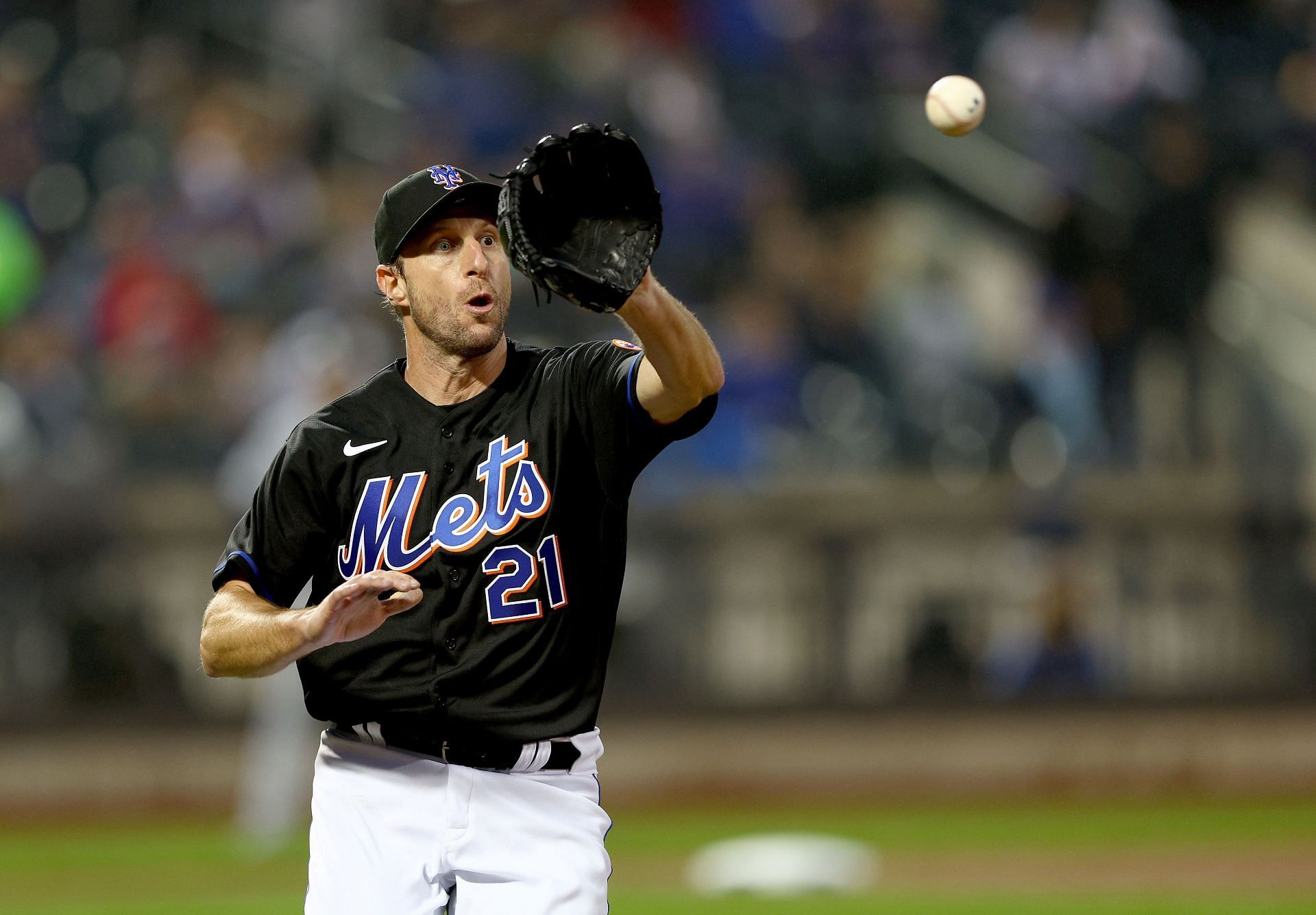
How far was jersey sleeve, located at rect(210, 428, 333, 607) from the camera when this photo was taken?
3850 millimetres

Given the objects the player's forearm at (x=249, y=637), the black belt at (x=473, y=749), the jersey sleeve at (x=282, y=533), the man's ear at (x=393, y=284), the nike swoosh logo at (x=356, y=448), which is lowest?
the black belt at (x=473, y=749)

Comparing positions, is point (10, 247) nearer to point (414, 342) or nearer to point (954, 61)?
point (954, 61)

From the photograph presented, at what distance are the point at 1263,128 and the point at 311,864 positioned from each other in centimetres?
1131

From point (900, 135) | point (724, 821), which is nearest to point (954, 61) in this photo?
point (900, 135)

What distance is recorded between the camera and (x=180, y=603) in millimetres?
11344

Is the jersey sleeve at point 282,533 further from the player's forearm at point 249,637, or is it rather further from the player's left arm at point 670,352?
the player's left arm at point 670,352

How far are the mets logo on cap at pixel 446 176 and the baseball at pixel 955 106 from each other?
162cm

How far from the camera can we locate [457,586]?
3805mm

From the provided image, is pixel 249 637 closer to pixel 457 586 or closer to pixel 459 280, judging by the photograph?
pixel 457 586

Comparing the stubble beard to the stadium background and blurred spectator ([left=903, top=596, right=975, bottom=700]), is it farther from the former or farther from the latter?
blurred spectator ([left=903, top=596, right=975, bottom=700])

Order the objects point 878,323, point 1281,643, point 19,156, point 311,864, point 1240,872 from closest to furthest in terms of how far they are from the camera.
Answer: point 311,864
point 1240,872
point 1281,643
point 878,323
point 19,156

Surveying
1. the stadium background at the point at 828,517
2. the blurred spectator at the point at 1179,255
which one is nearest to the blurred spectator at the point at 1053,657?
the stadium background at the point at 828,517

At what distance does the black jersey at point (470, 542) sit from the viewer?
379cm

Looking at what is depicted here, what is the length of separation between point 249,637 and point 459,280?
844 mm
